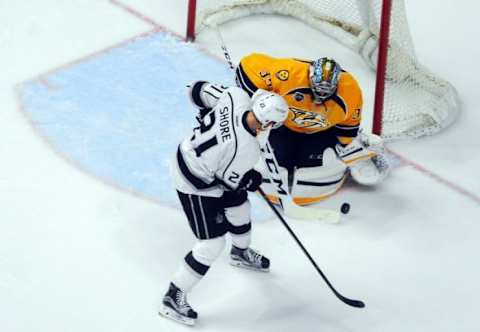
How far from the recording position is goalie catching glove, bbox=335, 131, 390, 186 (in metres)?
4.69

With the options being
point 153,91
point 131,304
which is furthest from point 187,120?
point 131,304

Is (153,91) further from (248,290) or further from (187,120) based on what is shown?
(248,290)

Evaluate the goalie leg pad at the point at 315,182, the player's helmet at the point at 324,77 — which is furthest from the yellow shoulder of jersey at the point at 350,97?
the goalie leg pad at the point at 315,182

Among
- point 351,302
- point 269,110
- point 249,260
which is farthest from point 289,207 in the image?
point 269,110

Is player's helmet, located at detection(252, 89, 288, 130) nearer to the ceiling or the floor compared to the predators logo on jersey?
nearer to the ceiling

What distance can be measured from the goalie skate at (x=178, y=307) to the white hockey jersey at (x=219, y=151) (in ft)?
1.38

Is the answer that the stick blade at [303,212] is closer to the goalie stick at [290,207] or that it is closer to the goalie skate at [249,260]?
the goalie stick at [290,207]

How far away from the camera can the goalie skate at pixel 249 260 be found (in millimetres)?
4230

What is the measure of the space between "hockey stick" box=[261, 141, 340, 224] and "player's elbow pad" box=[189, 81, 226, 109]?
1.25 feet

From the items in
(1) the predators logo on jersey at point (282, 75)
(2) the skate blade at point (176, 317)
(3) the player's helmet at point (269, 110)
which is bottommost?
(2) the skate blade at point (176, 317)

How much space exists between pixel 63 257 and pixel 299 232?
1.03m

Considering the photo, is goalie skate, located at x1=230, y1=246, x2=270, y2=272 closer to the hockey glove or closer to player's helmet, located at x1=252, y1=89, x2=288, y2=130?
the hockey glove

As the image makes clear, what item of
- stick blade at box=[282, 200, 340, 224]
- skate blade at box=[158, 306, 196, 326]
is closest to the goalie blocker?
stick blade at box=[282, 200, 340, 224]

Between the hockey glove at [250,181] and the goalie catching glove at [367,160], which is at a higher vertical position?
the hockey glove at [250,181]
